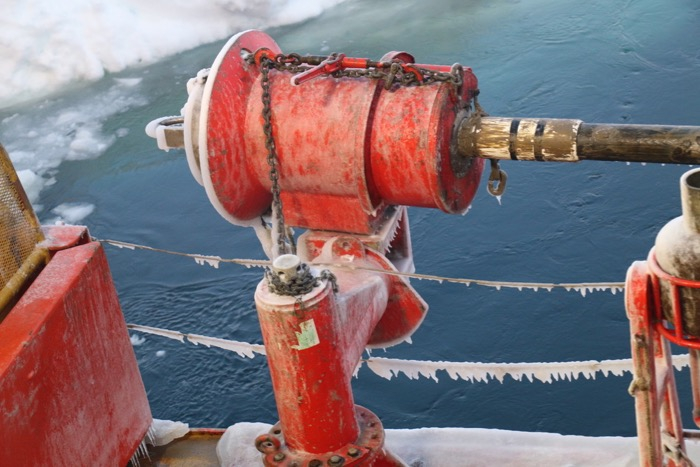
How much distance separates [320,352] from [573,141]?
3.69 feet

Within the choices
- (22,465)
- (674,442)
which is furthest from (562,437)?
(22,465)

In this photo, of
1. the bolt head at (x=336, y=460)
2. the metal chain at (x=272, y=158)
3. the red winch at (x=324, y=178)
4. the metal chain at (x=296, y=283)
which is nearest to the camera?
the metal chain at (x=296, y=283)

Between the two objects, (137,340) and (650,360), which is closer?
(650,360)

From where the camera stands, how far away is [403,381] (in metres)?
5.22

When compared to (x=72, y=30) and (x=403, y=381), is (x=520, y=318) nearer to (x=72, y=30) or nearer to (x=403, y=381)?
(x=403, y=381)

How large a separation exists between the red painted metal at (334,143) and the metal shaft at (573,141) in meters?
0.12

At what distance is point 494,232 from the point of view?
6.15 m

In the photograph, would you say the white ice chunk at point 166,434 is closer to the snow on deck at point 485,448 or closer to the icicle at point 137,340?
the snow on deck at point 485,448

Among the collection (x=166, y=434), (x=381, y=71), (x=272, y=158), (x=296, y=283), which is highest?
(x=381, y=71)

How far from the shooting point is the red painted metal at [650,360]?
243 centimetres

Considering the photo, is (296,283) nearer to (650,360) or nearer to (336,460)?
(336,460)

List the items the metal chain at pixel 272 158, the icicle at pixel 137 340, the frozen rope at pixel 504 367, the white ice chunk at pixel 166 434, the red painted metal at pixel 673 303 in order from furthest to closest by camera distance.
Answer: the icicle at pixel 137 340 < the white ice chunk at pixel 166 434 < the frozen rope at pixel 504 367 < the metal chain at pixel 272 158 < the red painted metal at pixel 673 303

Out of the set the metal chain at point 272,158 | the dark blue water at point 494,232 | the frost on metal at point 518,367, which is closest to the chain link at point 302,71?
the metal chain at point 272,158

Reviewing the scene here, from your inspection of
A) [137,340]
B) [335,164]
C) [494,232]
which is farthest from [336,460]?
[494,232]
